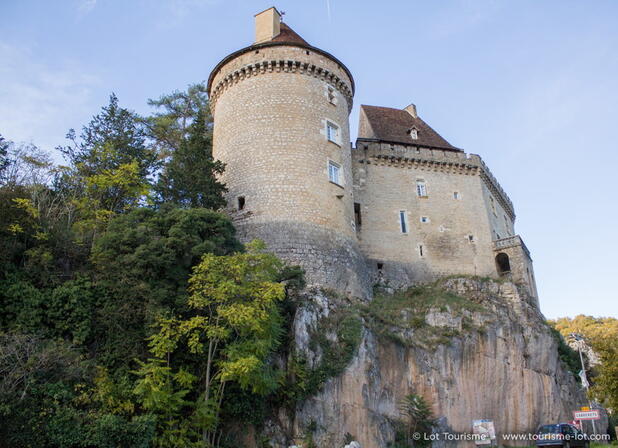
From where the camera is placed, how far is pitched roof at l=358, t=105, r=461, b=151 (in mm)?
32750

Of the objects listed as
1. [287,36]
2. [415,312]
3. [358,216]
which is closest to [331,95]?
[287,36]

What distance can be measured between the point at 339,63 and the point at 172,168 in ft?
35.2

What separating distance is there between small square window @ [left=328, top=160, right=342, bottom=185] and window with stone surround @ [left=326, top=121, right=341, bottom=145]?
1.27m

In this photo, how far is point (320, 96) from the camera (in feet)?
84.7

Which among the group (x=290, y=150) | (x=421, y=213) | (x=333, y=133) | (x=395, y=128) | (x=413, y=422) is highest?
(x=395, y=128)

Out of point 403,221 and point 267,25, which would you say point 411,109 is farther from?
point 267,25

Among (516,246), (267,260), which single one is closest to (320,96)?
(267,260)

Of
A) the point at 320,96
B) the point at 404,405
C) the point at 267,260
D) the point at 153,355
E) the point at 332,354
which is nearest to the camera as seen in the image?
the point at 153,355

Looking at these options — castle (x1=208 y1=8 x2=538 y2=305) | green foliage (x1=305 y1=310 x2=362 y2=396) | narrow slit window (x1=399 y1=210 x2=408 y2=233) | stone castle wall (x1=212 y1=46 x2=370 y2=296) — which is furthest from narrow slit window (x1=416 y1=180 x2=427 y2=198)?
green foliage (x1=305 y1=310 x2=362 y2=396)

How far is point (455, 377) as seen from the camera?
21781mm

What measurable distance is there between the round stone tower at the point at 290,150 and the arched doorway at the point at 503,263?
10514mm

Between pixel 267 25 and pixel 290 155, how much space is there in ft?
26.8

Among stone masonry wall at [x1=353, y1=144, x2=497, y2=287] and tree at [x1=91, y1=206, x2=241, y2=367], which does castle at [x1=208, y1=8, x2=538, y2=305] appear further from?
tree at [x1=91, y1=206, x2=241, y2=367]

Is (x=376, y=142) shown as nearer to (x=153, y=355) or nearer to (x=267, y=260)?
(x=267, y=260)
